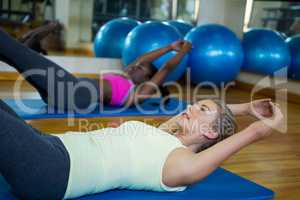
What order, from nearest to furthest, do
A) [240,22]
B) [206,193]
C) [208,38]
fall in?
[206,193] → [208,38] → [240,22]

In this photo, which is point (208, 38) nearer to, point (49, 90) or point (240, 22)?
point (240, 22)

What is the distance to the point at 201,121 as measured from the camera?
1.42 metres

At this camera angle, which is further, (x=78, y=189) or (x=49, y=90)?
(x=49, y=90)

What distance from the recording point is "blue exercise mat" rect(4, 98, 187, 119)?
2.60m

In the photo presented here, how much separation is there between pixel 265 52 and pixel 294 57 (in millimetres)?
279

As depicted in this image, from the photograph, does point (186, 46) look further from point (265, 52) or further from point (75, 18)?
point (75, 18)

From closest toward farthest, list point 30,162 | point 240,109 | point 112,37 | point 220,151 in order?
point 30,162, point 220,151, point 240,109, point 112,37

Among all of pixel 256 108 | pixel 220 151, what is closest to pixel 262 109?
pixel 256 108

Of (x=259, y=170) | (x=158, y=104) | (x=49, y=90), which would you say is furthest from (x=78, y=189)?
(x=158, y=104)

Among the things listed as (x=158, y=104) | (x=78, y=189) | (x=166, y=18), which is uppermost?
(x=166, y=18)

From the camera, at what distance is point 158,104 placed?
3248 millimetres

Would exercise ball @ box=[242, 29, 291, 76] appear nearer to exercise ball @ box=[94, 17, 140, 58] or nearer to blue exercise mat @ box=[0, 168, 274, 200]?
exercise ball @ box=[94, 17, 140, 58]

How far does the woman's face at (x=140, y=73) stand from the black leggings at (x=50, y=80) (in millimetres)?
329

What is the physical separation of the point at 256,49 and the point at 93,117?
2.14m
